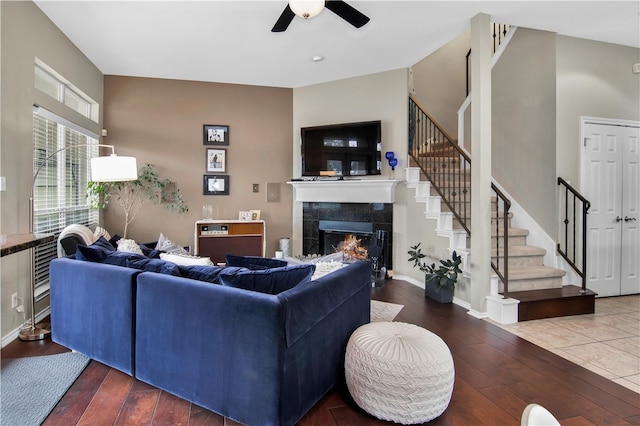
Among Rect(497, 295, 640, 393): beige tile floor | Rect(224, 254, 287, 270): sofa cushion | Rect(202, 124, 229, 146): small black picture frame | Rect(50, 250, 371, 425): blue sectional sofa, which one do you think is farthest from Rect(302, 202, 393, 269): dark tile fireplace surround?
Rect(224, 254, 287, 270): sofa cushion

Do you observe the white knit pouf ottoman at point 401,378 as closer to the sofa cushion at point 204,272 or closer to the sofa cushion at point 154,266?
the sofa cushion at point 204,272

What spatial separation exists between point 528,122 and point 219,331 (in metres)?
4.47

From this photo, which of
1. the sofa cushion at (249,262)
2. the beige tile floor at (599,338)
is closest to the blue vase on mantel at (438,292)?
the beige tile floor at (599,338)

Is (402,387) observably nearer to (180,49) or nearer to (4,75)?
(4,75)

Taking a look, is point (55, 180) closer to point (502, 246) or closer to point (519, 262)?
point (502, 246)

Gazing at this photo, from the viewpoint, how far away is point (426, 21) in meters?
3.67

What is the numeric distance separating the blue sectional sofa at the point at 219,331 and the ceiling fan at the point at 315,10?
1.92 meters

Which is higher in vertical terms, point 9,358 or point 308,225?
point 308,225

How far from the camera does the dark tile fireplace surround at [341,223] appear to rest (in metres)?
5.28

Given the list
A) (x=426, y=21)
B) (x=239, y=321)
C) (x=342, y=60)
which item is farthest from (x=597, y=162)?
(x=239, y=321)

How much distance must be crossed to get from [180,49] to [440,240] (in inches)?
159

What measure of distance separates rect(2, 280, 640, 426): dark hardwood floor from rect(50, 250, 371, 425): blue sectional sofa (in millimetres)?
97

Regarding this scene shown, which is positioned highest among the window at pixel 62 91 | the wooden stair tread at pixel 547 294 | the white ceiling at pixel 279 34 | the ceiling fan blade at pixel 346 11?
the white ceiling at pixel 279 34

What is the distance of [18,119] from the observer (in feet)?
10.0
